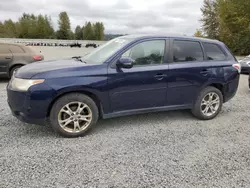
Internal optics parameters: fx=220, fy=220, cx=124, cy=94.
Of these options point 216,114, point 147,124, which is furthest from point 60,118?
point 216,114

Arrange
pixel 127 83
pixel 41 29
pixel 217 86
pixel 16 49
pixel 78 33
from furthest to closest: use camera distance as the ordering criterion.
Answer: pixel 78 33 < pixel 41 29 < pixel 16 49 < pixel 217 86 < pixel 127 83

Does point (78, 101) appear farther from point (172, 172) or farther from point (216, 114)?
point (216, 114)

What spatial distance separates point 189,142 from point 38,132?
2.48 meters

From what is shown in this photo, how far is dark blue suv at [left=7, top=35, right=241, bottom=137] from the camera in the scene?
3316 millimetres

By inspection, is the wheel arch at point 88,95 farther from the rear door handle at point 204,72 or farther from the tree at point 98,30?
the tree at point 98,30

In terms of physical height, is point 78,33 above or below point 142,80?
above

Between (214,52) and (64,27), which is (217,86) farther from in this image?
(64,27)

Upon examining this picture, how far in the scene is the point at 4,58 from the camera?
7348mm

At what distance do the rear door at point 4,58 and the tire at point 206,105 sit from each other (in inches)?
245

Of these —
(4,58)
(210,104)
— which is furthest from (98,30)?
(210,104)

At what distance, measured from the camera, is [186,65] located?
13.5ft

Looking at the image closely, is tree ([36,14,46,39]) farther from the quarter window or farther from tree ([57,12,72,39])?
the quarter window

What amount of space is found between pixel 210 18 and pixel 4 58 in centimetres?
3814

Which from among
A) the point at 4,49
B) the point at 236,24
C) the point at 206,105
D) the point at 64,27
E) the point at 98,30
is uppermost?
the point at 64,27
